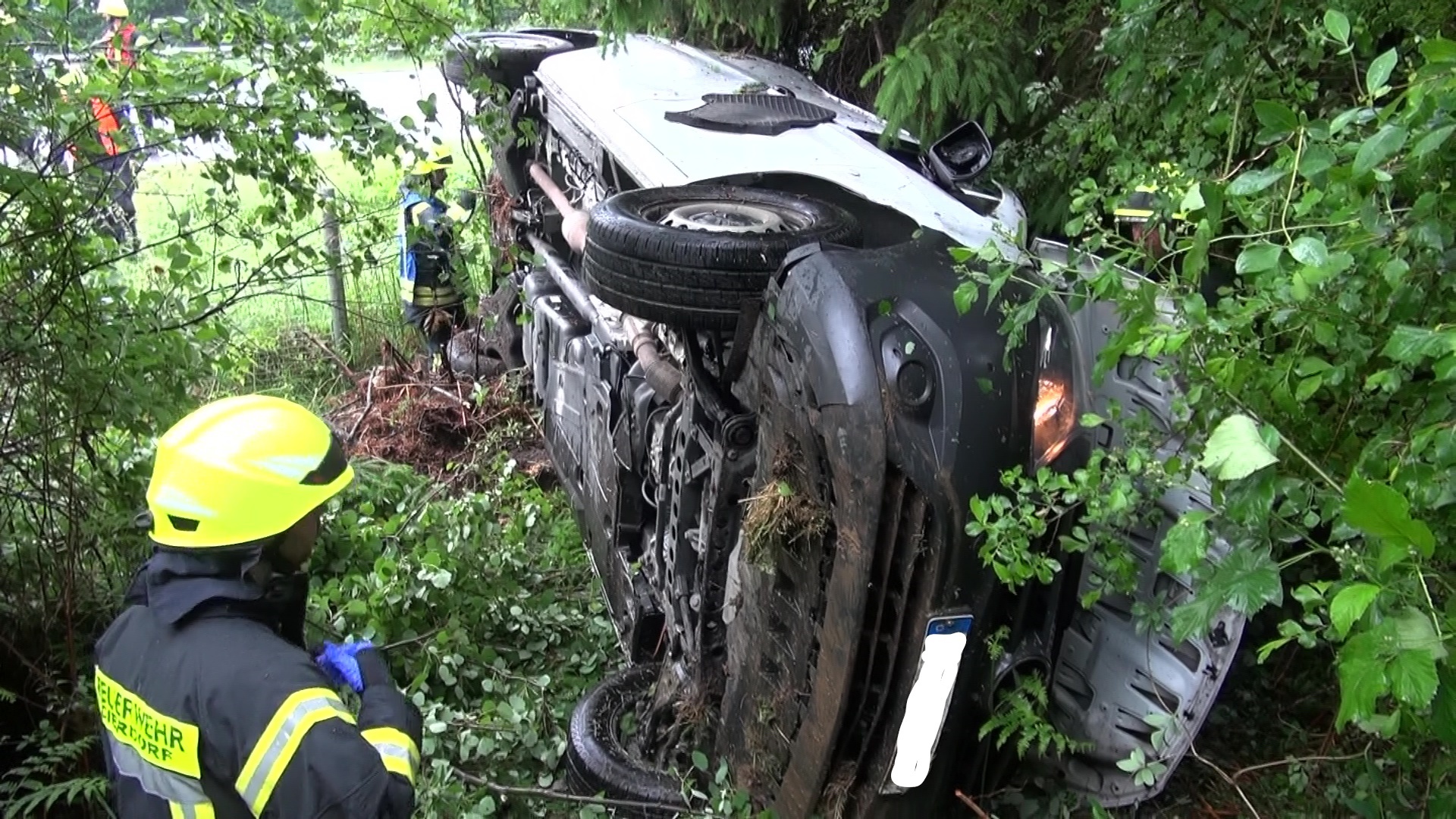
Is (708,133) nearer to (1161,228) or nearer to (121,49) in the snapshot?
A: (121,49)

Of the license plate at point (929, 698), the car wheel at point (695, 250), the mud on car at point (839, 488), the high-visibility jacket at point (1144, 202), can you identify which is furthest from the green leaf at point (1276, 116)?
the car wheel at point (695, 250)

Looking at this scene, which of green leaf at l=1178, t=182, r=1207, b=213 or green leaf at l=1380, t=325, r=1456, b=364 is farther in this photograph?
green leaf at l=1178, t=182, r=1207, b=213

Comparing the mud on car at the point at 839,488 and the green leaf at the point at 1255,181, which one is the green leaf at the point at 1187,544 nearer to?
the green leaf at the point at 1255,181

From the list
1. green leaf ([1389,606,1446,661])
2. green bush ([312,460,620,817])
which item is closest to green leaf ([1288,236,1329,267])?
green leaf ([1389,606,1446,661])

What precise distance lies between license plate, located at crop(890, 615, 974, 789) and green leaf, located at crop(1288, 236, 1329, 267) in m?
1.02

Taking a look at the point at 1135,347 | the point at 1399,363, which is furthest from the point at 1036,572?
the point at 1399,363

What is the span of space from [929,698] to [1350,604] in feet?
3.74

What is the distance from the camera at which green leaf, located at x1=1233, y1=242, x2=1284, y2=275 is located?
1424 mm

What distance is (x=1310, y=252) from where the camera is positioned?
1.39m

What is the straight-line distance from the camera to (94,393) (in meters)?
3.00

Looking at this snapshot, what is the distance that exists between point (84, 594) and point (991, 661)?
2788mm

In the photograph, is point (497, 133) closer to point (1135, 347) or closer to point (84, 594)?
point (84, 594)

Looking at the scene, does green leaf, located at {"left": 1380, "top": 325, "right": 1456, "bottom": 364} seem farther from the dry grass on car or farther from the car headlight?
the dry grass on car

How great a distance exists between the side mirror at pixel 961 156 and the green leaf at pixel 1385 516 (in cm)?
214
